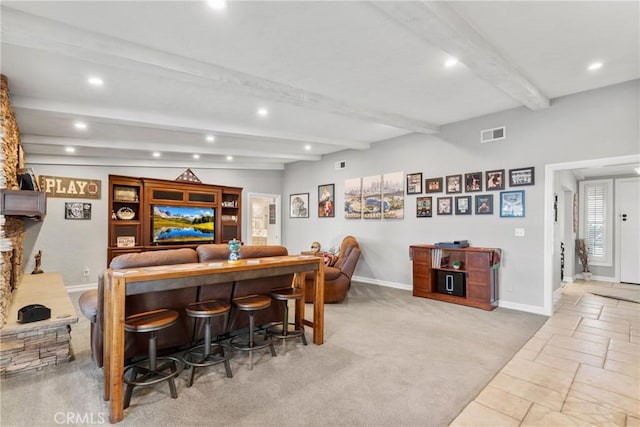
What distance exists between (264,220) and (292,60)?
789 centimetres

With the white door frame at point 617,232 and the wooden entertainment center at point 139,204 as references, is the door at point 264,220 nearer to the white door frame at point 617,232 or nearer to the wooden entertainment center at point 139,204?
the wooden entertainment center at point 139,204

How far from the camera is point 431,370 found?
2.91 m

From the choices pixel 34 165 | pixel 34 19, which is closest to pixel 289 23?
pixel 34 19

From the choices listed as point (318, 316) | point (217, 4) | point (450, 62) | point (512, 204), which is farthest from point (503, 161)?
point (217, 4)

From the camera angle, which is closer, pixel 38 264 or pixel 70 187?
pixel 38 264

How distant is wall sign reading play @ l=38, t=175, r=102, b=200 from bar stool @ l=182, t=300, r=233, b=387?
5040 mm

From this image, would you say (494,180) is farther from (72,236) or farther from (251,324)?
(72,236)

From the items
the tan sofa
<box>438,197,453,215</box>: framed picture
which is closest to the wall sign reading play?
the tan sofa

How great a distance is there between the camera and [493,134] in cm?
512

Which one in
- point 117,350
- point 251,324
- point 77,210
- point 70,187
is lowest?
point 251,324

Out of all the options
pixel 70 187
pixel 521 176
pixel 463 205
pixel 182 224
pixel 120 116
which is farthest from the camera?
pixel 182 224

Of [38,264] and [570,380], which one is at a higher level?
[38,264]

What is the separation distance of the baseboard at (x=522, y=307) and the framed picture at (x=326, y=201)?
397cm

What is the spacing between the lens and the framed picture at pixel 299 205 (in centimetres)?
852
